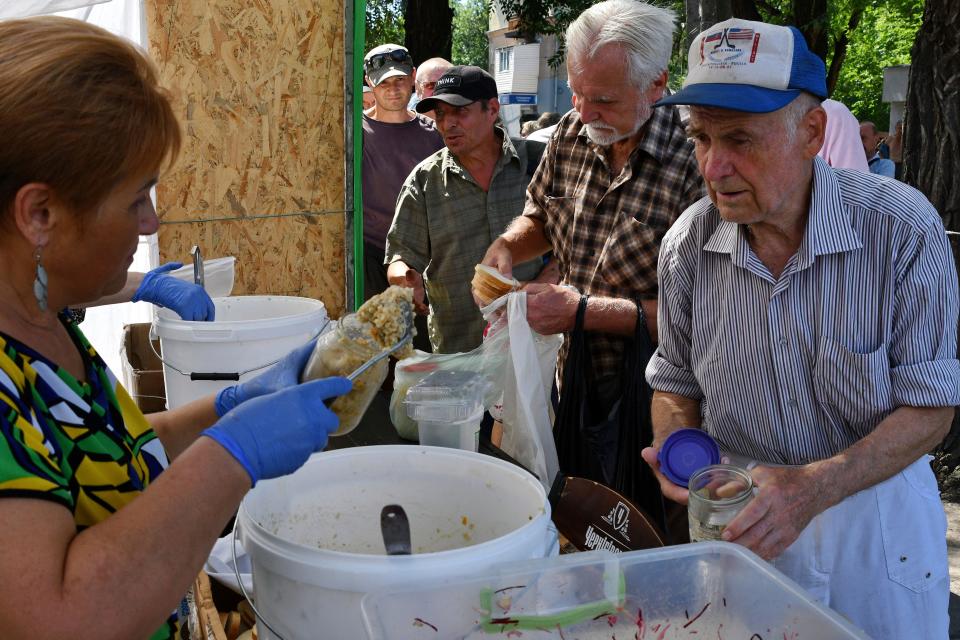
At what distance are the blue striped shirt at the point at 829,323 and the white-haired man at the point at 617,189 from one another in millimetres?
697

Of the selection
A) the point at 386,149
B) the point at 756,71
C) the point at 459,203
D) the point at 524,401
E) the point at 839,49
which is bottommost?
the point at 524,401

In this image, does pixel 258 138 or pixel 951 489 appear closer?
pixel 258 138

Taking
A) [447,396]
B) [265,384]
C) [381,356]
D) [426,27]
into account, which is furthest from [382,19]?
[381,356]

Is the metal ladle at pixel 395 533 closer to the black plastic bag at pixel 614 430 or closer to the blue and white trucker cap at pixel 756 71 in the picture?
the blue and white trucker cap at pixel 756 71

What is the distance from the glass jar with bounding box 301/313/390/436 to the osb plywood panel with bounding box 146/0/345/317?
2.54 meters

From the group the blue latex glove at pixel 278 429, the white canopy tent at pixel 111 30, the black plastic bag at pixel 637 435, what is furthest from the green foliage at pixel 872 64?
the blue latex glove at pixel 278 429

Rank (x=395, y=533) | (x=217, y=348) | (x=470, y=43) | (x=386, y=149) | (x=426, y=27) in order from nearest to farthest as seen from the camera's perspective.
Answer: (x=395, y=533)
(x=217, y=348)
(x=386, y=149)
(x=426, y=27)
(x=470, y=43)

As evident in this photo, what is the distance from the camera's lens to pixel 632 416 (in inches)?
110

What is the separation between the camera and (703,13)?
587cm

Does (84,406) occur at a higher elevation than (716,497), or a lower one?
higher

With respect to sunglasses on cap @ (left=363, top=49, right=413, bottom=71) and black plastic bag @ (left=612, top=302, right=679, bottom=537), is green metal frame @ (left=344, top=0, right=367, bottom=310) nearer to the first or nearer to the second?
sunglasses on cap @ (left=363, top=49, right=413, bottom=71)

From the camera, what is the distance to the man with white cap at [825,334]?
1.81 m

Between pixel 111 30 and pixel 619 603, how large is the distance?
378 centimetres

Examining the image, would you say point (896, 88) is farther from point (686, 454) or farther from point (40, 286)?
point (40, 286)
